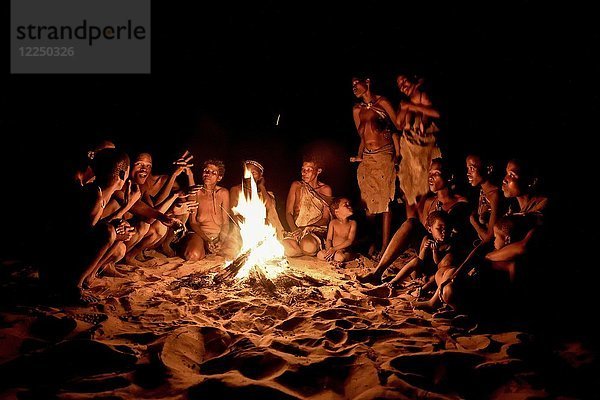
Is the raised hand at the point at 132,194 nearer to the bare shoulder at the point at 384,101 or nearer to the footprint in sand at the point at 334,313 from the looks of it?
the footprint in sand at the point at 334,313

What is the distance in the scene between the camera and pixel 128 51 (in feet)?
32.9

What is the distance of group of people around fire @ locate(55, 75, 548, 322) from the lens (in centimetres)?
432

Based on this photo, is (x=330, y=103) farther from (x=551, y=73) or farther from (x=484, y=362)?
(x=484, y=362)

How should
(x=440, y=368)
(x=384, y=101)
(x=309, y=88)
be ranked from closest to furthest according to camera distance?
(x=440, y=368) → (x=384, y=101) → (x=309, y=88)

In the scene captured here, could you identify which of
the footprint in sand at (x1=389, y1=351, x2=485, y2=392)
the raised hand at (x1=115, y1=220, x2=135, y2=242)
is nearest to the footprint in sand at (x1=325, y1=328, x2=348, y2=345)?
the footprint in sand at (x1=389, y1=351, x2=485, y2=392)

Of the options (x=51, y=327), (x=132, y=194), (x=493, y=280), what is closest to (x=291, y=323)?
(x=493, y=280)

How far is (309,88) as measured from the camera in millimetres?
10570

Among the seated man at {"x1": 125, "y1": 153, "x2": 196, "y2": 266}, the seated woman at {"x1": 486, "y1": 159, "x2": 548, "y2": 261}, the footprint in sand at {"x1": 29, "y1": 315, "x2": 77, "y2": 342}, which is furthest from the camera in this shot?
the seated man at {"x1": 125, "y1": 153, "x2": 196, "y2": 266}

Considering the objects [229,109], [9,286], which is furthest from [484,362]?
[229,109]

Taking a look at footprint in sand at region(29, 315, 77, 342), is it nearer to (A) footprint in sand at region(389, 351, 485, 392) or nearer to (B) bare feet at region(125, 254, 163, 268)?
(B) bare feet at region(125, 254, 163, 268)

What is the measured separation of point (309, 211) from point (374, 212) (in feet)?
3.90

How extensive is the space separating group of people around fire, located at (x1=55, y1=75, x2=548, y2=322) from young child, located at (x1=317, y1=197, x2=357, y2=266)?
0.02 metres

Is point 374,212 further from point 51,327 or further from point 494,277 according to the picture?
point 51,327

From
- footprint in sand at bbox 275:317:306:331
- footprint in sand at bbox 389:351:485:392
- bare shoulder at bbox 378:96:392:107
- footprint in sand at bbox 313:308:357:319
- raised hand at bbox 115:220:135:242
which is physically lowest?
footprint in sand at bbox 389:351:485:392
